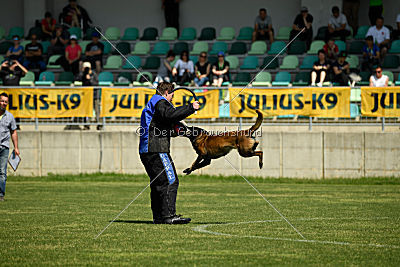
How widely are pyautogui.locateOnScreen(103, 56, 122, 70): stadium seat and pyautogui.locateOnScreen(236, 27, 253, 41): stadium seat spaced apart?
4339 millimetres

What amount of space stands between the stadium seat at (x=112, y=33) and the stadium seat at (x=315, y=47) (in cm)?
744

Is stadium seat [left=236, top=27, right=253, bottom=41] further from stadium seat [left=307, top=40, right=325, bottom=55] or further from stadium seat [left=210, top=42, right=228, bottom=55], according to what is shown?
stadium seat [left=307, top=40, right=325, bottom=55]

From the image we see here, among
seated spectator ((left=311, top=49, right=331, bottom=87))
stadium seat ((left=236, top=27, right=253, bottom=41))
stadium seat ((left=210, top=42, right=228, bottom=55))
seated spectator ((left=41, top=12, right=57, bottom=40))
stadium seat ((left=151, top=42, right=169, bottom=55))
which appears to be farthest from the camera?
seated spectator ((left=41, top=12, right=57, bottom=40))

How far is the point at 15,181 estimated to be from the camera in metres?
20.3

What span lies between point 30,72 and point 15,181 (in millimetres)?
5665

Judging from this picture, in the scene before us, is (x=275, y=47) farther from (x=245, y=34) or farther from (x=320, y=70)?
(x=320, y=70)

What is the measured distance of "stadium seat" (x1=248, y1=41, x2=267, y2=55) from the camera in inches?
1003

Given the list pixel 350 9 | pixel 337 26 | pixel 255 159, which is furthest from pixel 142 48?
pixel 255 159

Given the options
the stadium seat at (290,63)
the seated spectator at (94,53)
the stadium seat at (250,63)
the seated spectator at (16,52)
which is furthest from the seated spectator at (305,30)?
the seated spectator at (16,52)

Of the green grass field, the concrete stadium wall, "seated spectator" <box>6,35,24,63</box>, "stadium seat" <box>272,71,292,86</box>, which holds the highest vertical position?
"seated spectator" <box>6,35,24,63</box>

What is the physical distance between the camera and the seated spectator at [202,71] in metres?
22.6

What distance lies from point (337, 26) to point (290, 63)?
2315 millimetres

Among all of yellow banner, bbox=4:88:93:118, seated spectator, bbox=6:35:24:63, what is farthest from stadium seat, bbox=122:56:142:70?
yellow banner, bbox=4:88:93:118

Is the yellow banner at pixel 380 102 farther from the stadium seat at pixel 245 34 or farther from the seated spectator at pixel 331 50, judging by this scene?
the stadium seat at pixel 245 34
